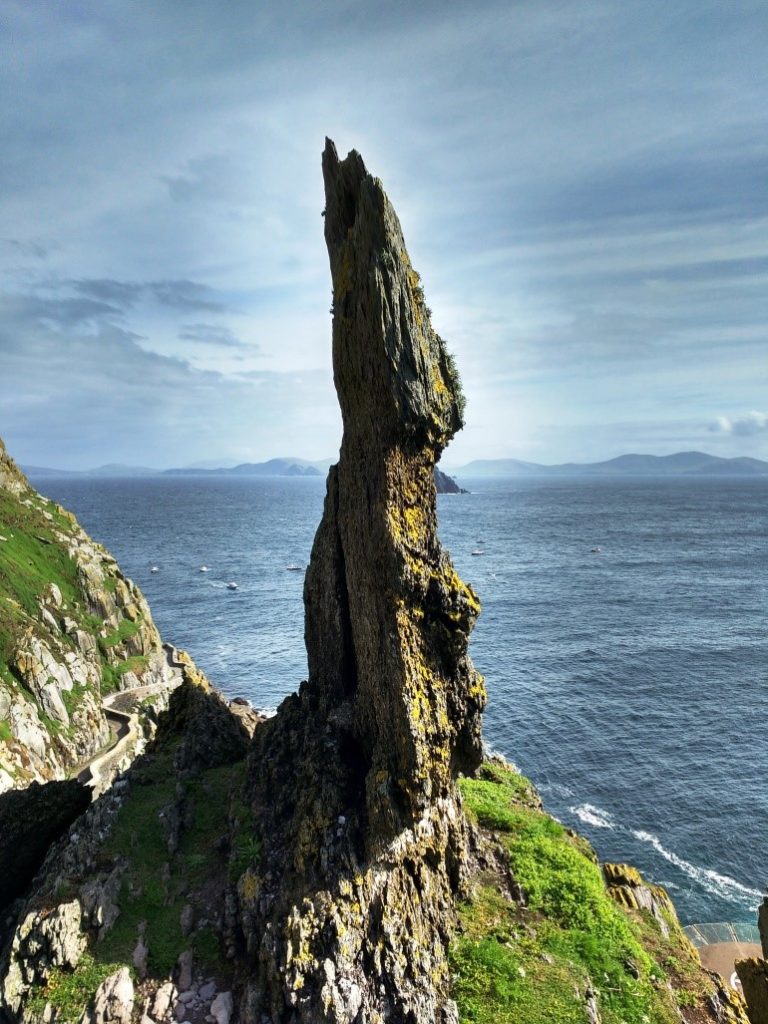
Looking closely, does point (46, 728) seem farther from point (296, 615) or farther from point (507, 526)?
point (507, 526)

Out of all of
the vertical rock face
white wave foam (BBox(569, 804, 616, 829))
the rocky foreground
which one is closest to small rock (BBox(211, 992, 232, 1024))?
the rocky foreground

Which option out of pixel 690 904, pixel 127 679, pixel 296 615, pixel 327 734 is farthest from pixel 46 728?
pixel 296 615

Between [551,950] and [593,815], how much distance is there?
27.0 m

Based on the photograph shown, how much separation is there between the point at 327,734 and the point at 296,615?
7138 centimetres

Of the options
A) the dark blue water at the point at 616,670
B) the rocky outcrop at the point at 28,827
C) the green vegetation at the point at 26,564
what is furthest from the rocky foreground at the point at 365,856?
the green vegetation at the point at 26,564

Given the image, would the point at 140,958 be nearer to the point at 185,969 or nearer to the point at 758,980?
the point at 185,969

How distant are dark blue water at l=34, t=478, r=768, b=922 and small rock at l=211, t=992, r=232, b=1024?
2924 cm

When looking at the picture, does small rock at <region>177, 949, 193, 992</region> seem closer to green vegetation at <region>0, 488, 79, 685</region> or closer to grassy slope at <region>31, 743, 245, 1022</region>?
grassy slope at <region>31, 743, 245, 1022</region>

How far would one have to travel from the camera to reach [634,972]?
19000 mm

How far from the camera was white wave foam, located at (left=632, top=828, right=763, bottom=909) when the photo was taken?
36344mm

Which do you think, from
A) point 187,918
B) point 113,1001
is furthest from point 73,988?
point 187,918

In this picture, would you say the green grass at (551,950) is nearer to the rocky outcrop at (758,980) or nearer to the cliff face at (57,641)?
the rocky outcrop at (758,980)

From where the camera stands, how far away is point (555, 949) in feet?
62.5

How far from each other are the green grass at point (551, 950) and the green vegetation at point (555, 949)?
3 cm
